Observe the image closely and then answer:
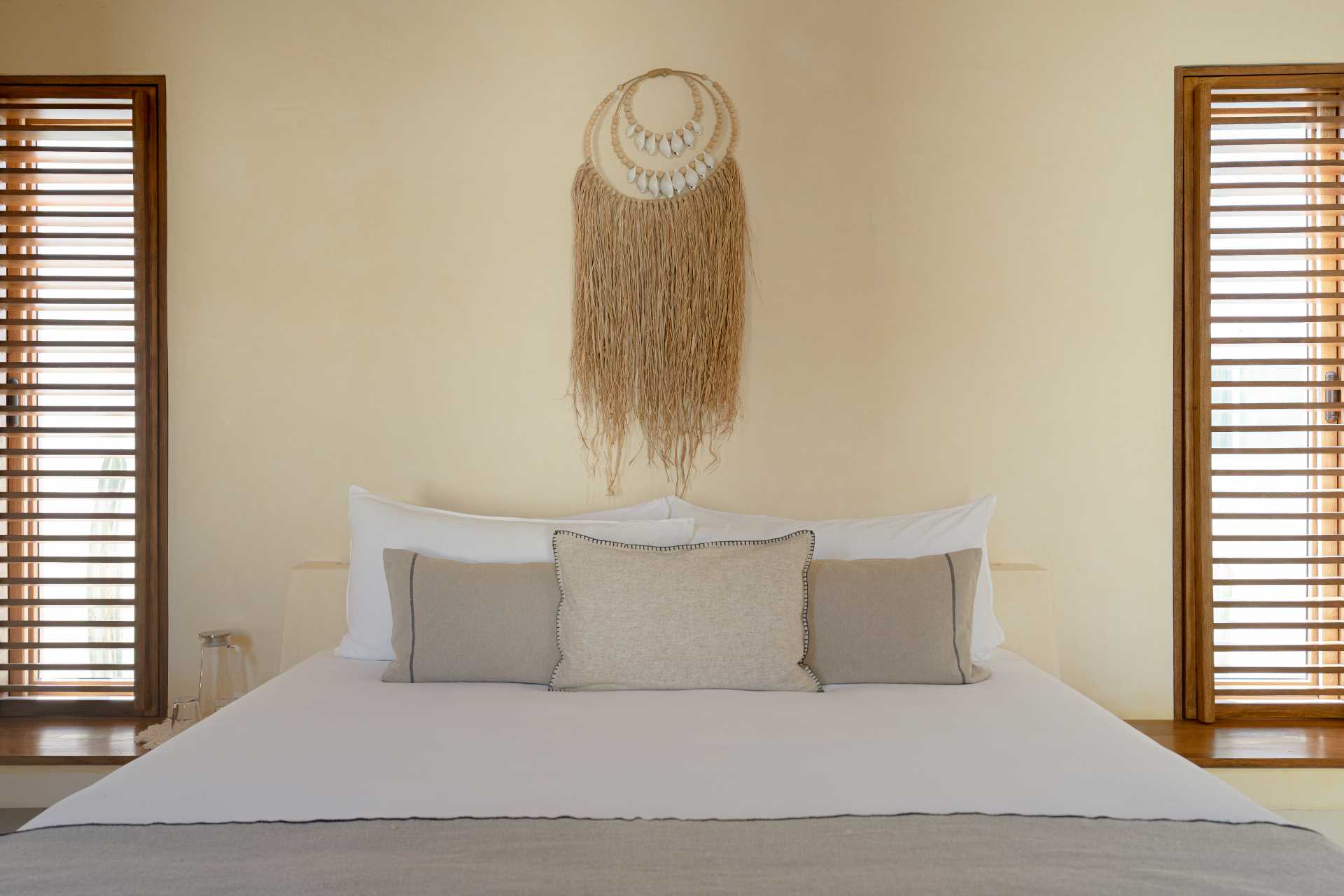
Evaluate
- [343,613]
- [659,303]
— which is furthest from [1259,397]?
[343,613]

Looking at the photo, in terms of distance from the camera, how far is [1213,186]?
2.63m

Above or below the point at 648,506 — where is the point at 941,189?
above

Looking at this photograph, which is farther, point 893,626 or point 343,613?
point 343,613

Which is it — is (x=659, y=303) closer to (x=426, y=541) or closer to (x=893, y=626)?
(x=426, y=541)

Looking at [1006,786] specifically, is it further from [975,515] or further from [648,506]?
[648,506]

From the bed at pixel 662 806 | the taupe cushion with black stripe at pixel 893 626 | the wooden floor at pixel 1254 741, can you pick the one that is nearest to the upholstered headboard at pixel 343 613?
the wooden floor at pixel 1254 741

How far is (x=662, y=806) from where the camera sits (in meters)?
1.33

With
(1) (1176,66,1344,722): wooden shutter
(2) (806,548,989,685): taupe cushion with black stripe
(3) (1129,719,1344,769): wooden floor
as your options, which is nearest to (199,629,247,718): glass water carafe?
(2) (806,548,989,685): taupe cushion with black stripe

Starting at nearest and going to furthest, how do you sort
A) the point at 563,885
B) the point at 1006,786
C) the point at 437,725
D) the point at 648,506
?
the point at 563,885, the point at 1006,786, the point at 437,725, the point at 648,506

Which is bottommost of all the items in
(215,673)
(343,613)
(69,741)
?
(69,741)

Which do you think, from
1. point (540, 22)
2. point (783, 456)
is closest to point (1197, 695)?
point (783, 456)

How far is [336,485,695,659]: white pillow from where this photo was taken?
2.20 metres

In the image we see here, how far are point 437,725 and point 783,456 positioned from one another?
50.8 inches

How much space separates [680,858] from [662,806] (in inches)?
7.3
